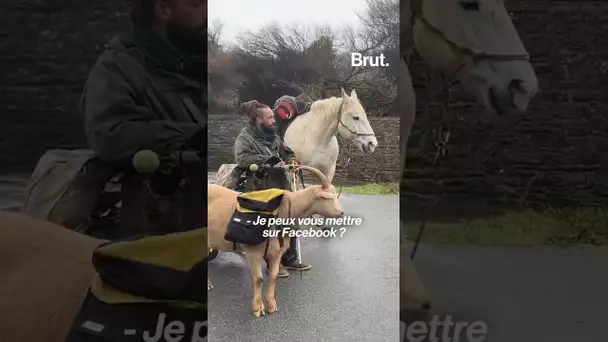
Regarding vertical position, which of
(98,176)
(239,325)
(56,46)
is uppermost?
(56,46)

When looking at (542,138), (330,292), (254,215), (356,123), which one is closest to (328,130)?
(356,123)

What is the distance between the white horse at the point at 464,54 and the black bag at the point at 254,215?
0.65 metres

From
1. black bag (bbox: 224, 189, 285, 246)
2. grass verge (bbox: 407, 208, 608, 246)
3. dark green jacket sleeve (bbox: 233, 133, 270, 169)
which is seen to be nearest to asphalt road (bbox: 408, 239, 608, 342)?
grass verge (bbox: 407, 208, 608, 246)

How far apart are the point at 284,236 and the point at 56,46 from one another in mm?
1459

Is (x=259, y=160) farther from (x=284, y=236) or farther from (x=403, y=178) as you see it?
(x=403, y=178)

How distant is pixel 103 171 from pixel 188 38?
0.76 m

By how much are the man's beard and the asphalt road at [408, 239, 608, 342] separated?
1426 mm

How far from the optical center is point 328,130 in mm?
2791

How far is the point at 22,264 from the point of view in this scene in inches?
119

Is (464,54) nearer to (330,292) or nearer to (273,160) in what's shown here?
(273,160)

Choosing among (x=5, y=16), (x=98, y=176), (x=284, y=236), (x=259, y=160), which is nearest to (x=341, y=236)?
(x=284, y=236)

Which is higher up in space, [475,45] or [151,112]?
[475,45]

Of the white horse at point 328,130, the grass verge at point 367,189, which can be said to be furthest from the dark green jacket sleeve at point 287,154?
the grass verge at point 367,189

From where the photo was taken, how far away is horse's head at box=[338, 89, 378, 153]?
2783mm
